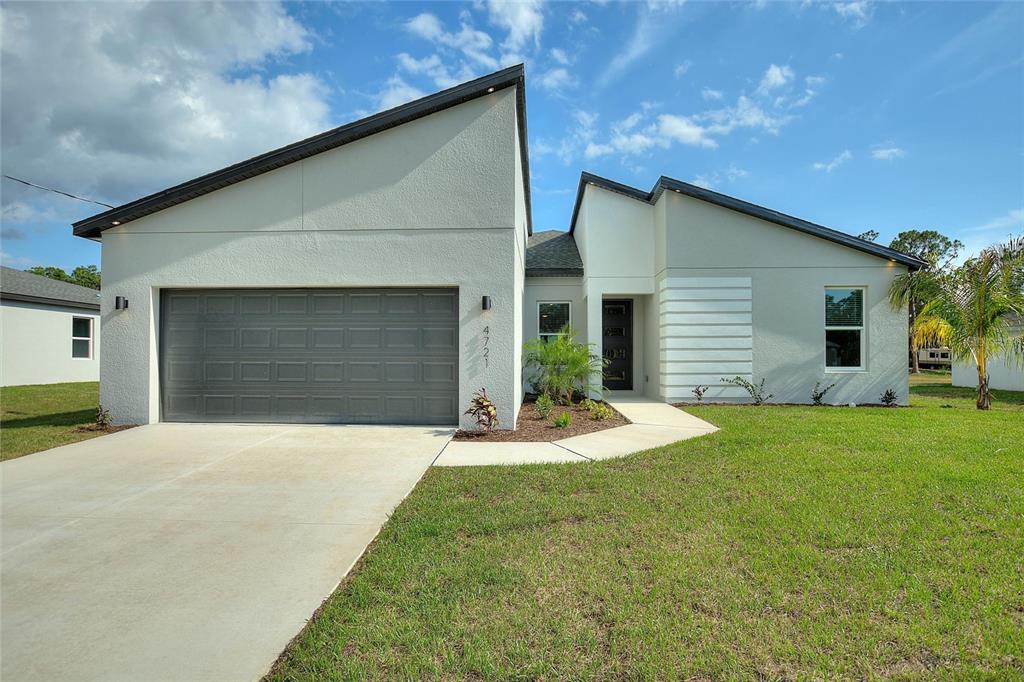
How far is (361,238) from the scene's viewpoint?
7617mm

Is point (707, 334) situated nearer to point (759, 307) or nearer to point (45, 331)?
point (759, 307)

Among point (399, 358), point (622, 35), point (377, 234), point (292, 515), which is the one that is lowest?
point (292, 515)

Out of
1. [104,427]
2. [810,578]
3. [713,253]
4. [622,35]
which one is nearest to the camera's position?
[810,578]

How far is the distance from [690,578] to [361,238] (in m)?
6.95

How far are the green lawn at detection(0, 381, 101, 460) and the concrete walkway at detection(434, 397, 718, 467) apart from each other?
6.06 m

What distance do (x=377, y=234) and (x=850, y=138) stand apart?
12.2m

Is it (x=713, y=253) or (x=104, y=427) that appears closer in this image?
(x=104, y=427)

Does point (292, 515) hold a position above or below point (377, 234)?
below

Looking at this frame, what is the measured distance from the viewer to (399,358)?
7.77 meters

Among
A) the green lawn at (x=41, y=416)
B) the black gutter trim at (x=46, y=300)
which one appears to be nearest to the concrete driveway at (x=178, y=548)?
the green lawn at (x=41, y=416)

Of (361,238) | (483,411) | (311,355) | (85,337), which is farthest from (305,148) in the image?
(85,337)

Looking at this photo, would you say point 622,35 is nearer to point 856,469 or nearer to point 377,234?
point 377,234

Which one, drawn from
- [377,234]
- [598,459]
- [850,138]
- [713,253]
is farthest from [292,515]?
[850,138]

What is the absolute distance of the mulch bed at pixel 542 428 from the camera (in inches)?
275
